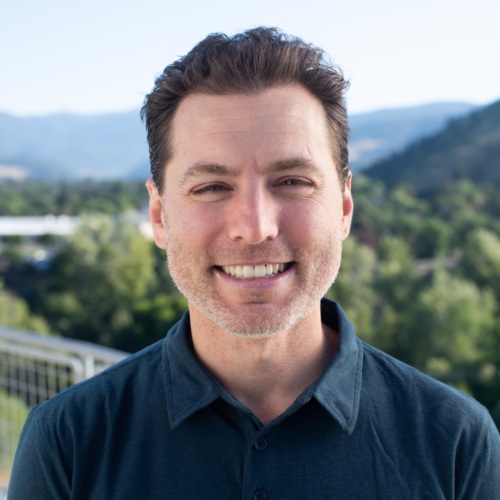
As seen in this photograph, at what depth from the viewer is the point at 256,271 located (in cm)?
126

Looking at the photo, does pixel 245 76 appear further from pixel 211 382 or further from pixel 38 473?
pixel 38 473

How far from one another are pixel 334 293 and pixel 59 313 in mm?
13940

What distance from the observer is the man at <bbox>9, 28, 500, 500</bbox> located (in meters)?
1.22

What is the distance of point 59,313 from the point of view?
114ft

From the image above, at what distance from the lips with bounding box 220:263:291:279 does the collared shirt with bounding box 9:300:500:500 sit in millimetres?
206

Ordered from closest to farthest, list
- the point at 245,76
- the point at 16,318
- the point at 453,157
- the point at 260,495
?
the point at 260,495 < the point at 245,76 < the point at 16,318 < the point at 453,157

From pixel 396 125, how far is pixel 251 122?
167670 millimetres

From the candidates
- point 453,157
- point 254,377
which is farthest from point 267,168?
point 453,157

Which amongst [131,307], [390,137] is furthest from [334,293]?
[390,137]

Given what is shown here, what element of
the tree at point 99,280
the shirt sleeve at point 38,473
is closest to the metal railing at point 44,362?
the shirt sleeve at point 38,473

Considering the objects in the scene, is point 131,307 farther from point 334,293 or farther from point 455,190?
point 455,190

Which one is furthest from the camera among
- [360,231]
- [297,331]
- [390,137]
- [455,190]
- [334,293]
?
[390,137]

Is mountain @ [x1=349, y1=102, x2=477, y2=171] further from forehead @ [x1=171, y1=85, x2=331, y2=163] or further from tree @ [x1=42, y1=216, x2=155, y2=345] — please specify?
forehead @ [x1=171, y1=85, x2=331, y2=163]

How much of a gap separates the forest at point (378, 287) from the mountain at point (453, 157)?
1182cm
